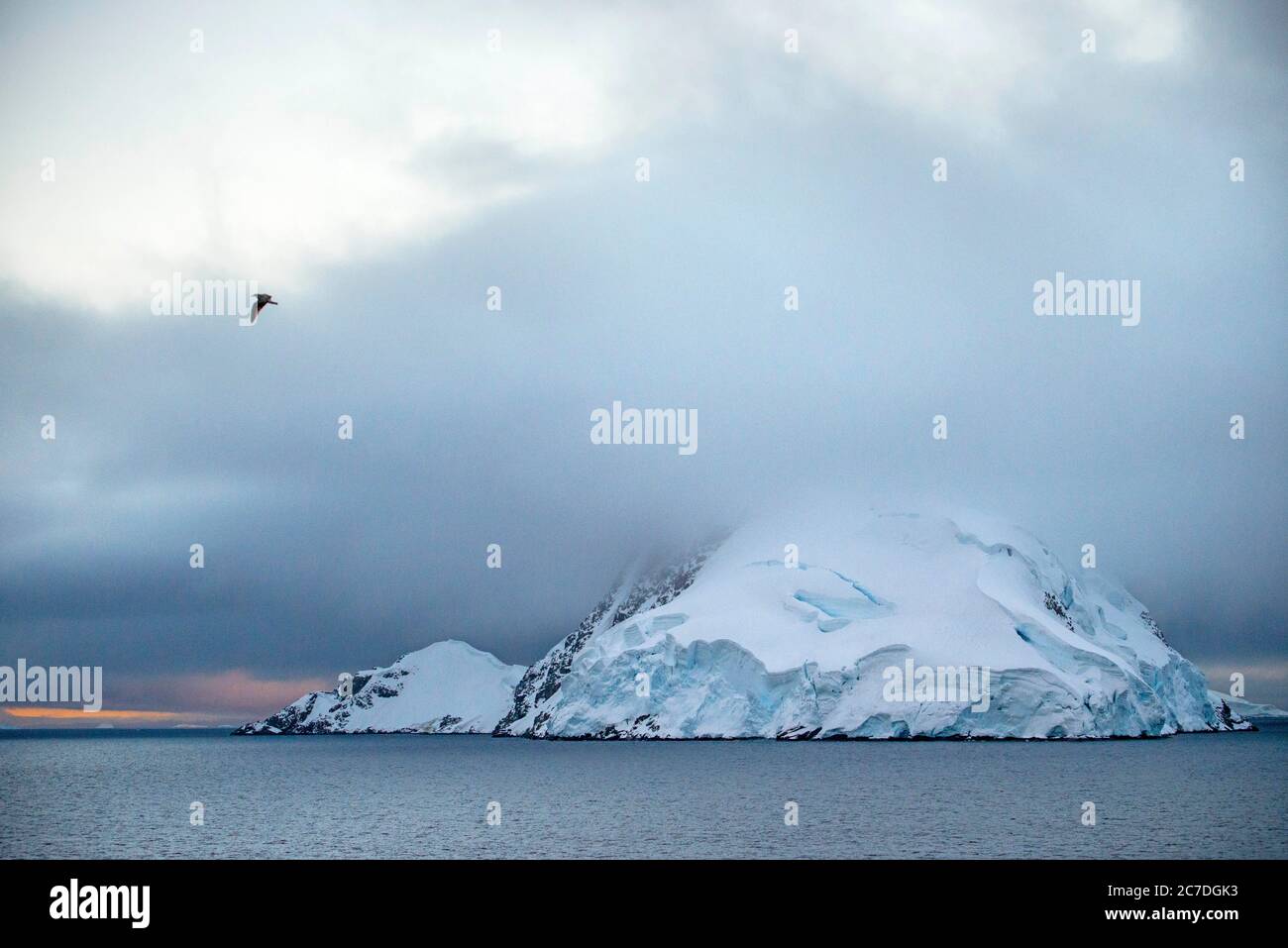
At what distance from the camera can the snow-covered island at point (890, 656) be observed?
10919 centimetres

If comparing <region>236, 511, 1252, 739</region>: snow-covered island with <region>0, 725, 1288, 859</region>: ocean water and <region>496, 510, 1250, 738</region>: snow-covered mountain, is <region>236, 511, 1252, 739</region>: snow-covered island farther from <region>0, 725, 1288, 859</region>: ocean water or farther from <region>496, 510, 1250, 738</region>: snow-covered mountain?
<region>0, 725, 1288, 859</region>: ocean water

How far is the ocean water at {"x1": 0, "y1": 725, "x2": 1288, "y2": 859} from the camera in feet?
140

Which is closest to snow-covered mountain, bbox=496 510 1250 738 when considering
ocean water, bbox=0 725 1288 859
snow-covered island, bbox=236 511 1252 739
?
snow-covered island, bbox=236 511 1252 739

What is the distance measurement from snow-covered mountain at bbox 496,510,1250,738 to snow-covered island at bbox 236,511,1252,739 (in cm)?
20

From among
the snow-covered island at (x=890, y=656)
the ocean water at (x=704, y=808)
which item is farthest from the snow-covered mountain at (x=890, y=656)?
the ocean water at (x=704, y=808)

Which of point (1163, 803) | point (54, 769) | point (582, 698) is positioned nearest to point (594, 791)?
point (1163, 803)

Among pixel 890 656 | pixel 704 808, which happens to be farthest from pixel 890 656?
pixel 704 808

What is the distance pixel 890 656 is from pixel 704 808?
61.8 metres

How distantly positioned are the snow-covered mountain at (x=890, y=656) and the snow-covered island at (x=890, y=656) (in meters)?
0.20

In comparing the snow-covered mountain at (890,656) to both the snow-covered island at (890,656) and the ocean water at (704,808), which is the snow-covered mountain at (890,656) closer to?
the snow-covered island at (890,656)
